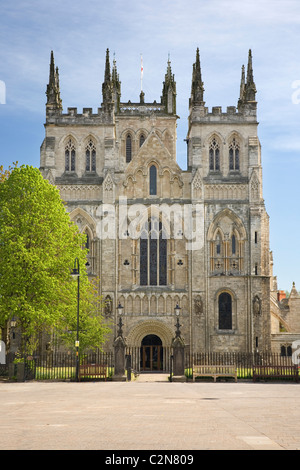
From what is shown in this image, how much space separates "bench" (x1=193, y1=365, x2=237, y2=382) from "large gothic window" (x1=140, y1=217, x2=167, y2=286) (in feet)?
50.7

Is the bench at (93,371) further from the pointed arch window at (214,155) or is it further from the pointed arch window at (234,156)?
the pointed arch window at (234,156)

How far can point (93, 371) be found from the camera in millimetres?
34000

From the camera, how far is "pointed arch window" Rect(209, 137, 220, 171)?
2064 inches

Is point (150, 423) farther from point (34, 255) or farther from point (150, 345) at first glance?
point (150, 345)

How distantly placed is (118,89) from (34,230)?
42008mm

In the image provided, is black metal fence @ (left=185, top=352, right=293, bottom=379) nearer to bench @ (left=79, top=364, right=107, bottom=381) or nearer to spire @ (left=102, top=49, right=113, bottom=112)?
bench @ (left=79, top=364, right=107, bottom=381)

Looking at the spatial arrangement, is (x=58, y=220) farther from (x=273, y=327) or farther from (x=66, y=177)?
(x=273, y=327)

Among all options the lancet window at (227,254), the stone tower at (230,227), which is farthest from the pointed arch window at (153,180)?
the lancet window at (227,254)

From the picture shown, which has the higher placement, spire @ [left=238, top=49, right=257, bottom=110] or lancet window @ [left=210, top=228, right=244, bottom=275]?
spire @ [left=238, top=49, right=257, bottom=110]

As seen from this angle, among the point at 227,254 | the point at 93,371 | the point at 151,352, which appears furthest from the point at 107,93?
the point at 93,371

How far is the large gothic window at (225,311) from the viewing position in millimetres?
49594

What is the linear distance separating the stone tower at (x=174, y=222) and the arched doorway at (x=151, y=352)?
81 mm

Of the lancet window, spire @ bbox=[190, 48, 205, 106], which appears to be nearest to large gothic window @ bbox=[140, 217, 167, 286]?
the lancet window

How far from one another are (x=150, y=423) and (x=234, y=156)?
41.1 m
